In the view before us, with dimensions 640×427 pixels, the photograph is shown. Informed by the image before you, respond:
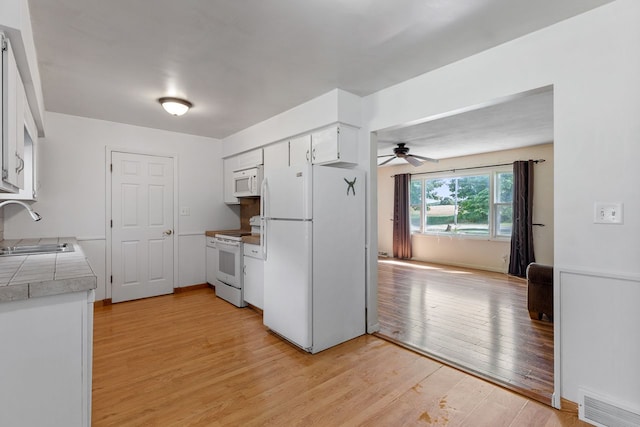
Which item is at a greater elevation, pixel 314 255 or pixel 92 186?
pixel 92 186

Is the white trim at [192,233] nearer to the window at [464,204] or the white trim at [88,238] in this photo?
the white trim at [88,238]

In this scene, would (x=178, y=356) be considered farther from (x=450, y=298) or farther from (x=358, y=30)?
(x=450, y=298)

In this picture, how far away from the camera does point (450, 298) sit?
14.4 ft

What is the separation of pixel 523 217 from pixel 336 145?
4.44 meters

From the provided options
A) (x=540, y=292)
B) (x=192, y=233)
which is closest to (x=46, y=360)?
(x=192, y=233)

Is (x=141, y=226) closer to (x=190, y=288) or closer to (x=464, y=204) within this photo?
(x=190, y=288)

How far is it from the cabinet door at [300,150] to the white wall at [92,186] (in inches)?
67.2

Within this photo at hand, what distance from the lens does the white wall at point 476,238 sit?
18.2 ft

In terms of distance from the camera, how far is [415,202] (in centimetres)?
762

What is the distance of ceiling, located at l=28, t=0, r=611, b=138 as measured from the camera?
72.1 inches

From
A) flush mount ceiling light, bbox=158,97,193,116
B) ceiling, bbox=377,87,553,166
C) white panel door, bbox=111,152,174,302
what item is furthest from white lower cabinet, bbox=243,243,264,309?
ceiling, bbox=377,87,553,166

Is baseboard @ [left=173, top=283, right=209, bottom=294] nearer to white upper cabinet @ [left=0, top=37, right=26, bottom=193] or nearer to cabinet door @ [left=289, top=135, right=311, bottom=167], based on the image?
cabinet door @ [left=289, top=135, right=311, bottom=167]

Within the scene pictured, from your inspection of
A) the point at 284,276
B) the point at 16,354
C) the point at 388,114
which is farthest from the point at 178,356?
the point at 388,114

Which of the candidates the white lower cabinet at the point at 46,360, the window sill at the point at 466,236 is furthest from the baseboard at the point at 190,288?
the window sill at the point at 466,236
